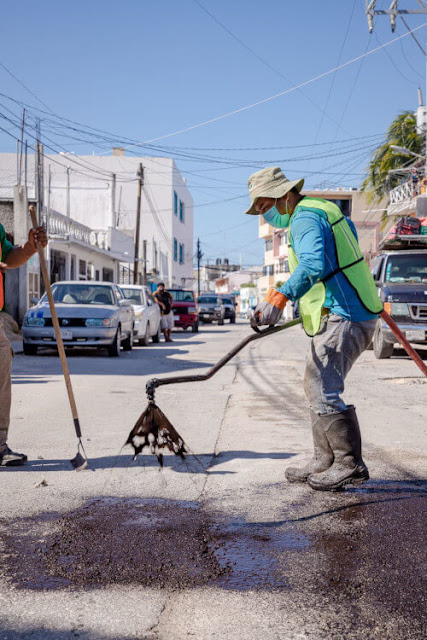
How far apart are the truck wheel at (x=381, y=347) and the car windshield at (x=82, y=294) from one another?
5852 mm

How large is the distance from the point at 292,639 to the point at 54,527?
1620mm

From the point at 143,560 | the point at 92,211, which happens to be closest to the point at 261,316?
the point at 143,560

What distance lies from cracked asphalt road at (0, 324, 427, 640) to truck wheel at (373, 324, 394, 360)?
7.04 meters

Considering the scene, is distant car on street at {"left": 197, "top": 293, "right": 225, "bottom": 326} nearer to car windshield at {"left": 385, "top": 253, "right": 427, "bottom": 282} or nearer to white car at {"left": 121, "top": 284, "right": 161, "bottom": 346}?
white car at {"left": 121, "top": 284, "right": 161, "bottom": 346}

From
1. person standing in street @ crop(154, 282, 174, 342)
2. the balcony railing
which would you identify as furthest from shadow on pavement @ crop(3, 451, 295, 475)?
the balcony railing

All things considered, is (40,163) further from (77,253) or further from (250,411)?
(250,411)

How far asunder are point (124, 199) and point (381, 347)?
41.9m

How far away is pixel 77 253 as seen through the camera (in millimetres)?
31672

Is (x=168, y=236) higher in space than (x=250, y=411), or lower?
higher

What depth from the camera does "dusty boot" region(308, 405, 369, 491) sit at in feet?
14.0

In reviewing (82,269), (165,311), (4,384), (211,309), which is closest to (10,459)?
(4,384)

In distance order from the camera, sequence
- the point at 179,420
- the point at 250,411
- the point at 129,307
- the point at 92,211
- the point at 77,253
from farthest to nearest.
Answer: the point at 92,211 → the point at 77,253 → the point at 129,307 → the point at 250,411 → the point at 179,420

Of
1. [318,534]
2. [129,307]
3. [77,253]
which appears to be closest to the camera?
[318,534]

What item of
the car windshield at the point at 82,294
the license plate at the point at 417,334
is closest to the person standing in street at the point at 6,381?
the license plate at the point at 417,334
